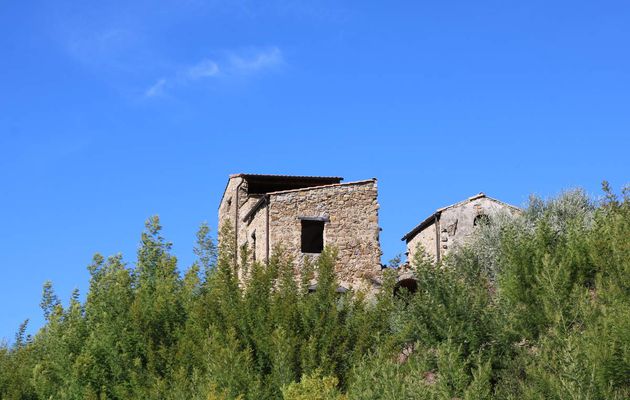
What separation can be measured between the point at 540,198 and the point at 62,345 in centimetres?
1806

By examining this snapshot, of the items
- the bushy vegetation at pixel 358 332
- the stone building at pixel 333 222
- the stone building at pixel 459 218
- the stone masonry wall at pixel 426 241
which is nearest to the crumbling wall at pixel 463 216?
the stone building at pixel 459 218

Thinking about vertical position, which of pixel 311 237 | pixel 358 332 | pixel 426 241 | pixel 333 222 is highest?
pixel 311 237

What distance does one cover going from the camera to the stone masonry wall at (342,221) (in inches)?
1271

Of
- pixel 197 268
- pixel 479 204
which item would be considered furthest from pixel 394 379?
pixel 479 204

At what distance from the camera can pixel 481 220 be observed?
32438 mm

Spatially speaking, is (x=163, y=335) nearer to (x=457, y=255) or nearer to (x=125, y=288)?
(x=125, y=288)

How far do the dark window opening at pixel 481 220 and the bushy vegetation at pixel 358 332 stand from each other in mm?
9767

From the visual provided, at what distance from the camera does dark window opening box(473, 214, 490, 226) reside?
32278mm

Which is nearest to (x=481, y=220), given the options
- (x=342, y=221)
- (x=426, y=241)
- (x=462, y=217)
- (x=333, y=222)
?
(x=462, y=217)

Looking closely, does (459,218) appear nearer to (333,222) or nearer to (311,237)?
(333,222)

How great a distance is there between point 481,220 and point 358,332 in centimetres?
1489

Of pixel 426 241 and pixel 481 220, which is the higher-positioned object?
pixel 481 220

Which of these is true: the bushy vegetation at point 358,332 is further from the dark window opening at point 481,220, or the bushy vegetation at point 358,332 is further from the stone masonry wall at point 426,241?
the stone masonry wall at point 426,241

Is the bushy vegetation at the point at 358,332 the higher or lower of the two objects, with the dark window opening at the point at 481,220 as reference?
lower
